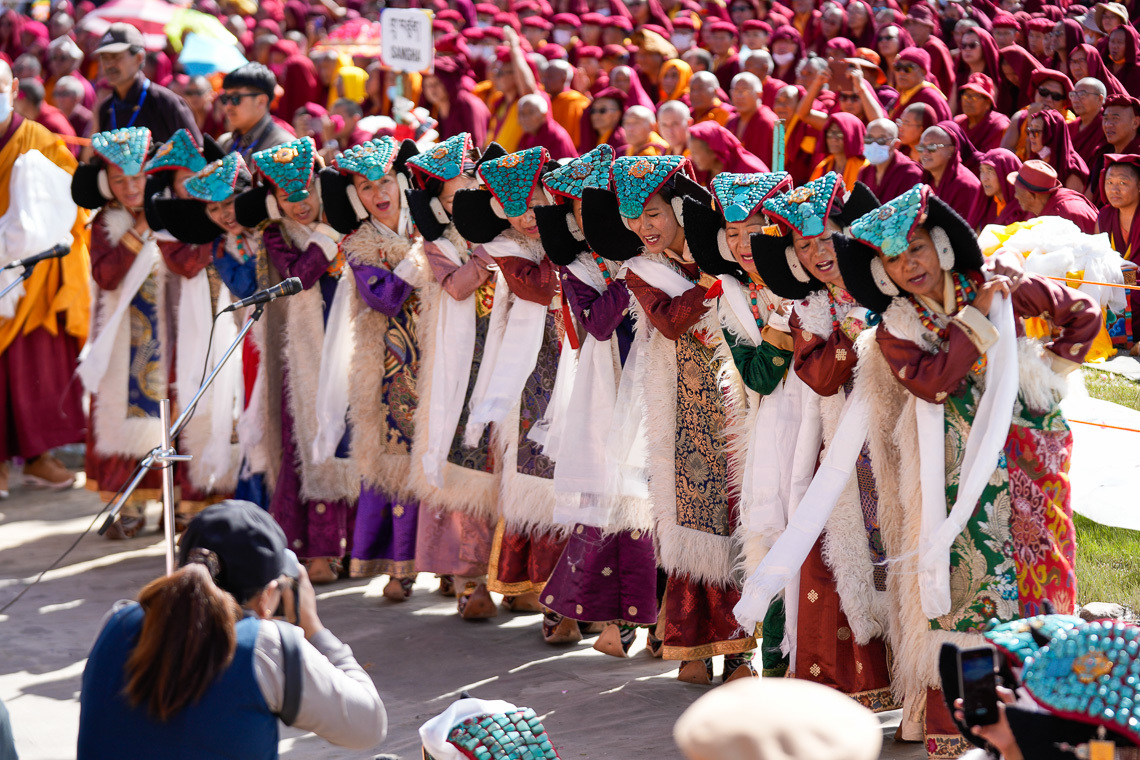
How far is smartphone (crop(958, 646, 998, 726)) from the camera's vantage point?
7.43 feet

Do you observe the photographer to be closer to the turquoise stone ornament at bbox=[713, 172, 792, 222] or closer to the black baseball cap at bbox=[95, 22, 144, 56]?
the turquoise stone ornament at bbox=[713, 172, 792, 222]

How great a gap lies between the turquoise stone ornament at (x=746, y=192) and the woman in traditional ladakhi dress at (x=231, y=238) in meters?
2.62

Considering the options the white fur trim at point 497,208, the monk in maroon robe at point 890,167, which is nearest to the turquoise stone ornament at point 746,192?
the white fur trim at point 497,208

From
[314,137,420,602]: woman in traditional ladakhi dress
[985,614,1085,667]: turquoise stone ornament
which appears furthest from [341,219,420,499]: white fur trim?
[985,614,1085,667]: turquoise stone ornament

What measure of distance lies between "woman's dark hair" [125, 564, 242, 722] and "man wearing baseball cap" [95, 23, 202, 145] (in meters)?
5.82

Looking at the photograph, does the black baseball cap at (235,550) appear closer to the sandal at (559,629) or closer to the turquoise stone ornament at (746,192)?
the turquoise stone ornament at (746,192)

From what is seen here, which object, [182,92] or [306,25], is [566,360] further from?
[306,25]

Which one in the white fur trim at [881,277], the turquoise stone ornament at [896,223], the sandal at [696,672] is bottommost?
the sandal at [696,672]

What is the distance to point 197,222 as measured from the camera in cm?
602

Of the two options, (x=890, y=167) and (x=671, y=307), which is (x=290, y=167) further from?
(x=890, y=167)

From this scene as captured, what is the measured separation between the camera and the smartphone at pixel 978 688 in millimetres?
2264

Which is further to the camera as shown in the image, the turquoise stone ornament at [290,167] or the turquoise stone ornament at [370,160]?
the turquoise stone ornament at [290,167]

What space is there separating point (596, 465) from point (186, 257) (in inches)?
101

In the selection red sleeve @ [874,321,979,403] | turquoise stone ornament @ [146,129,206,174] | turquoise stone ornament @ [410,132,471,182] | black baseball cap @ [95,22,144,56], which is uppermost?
black baseball cap @ [95,22,144,56]
